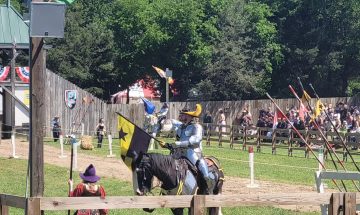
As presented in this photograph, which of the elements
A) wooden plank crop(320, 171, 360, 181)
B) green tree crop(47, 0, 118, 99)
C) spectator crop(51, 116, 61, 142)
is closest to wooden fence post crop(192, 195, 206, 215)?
wooden plank crop(320, 171, 360, 181)

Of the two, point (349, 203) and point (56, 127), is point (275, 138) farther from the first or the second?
point (349, 203)

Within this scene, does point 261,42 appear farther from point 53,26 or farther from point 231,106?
point 53,26

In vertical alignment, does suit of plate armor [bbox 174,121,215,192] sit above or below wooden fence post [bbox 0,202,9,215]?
above

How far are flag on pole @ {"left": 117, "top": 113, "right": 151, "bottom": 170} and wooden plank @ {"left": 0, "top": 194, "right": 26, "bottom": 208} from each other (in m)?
3.21

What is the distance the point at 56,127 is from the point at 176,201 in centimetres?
2944

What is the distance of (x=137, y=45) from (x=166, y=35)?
7.86 feet

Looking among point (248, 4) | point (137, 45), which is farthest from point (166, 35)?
point (248, 4)

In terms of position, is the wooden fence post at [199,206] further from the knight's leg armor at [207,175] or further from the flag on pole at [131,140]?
the knight's leg armor at [207,175]

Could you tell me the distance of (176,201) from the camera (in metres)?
10.9

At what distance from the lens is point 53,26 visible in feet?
36.1

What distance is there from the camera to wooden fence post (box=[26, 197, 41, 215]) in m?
10.0

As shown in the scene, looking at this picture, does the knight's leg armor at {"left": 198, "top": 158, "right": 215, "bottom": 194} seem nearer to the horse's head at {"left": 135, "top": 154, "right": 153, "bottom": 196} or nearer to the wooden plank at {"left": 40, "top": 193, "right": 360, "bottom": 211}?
the horse's head at {"left": 135, "top": 154, "right": 153, "bottom": 196}

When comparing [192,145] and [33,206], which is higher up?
[192,145]

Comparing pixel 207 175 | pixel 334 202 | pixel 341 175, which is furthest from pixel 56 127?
pixel 334 202
